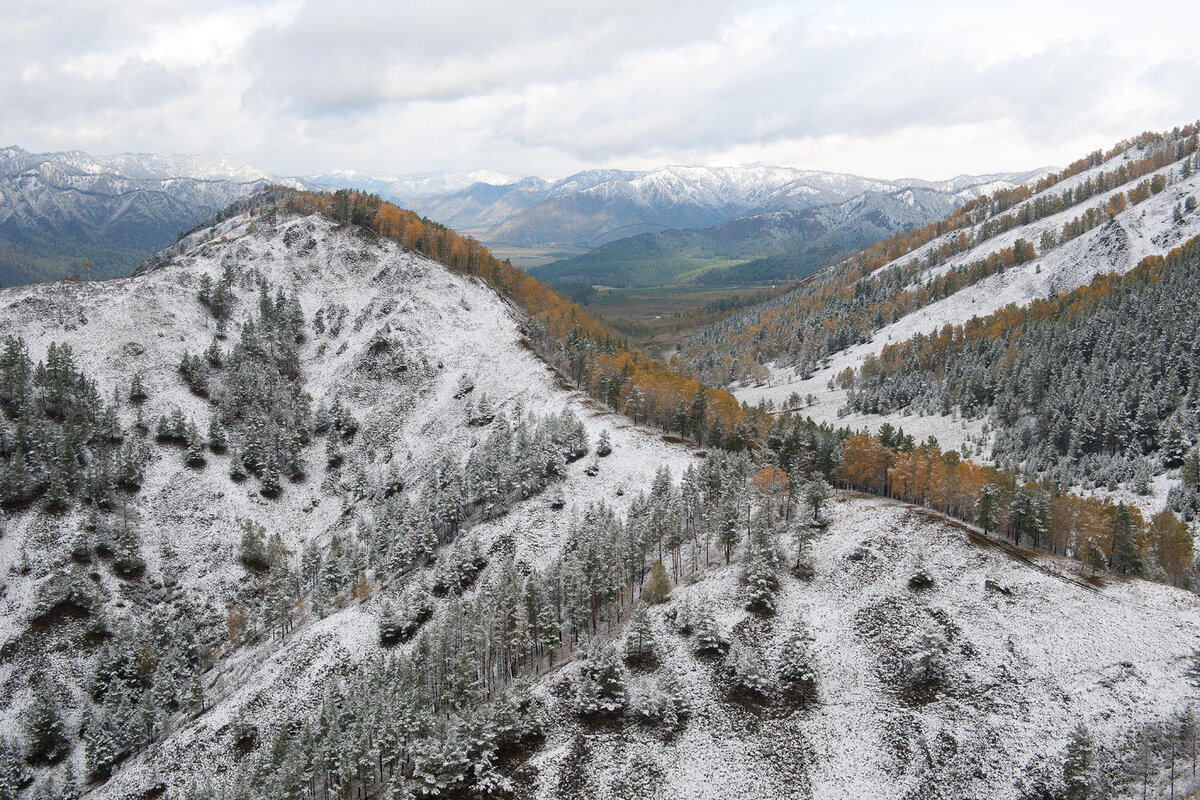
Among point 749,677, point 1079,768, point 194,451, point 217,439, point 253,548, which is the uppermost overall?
point 1079,768

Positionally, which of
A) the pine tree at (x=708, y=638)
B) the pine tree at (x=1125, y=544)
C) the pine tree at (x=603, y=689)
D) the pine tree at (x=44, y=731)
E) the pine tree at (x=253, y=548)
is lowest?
the pine tree at (x=44, y=731)

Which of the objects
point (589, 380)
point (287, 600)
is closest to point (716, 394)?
point (589, 380)

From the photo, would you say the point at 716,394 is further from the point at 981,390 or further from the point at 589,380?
the point at 981,390

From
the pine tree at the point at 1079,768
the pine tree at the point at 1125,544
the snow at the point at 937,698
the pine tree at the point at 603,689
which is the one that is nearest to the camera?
the pine tree at the point at 1079,768

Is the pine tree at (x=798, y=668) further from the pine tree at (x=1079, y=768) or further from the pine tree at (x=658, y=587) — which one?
the pine tree at (x=1079, y=768)

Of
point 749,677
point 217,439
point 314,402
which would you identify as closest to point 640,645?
point 749,677

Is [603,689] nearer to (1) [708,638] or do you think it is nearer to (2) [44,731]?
(1) [708,638]

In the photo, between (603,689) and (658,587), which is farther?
(658,587)

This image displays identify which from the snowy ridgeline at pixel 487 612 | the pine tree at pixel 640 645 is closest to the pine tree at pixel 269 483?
the snowy ridgeline at pixel 487 612

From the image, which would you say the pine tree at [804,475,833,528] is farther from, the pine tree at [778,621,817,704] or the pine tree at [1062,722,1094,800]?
the pine tree at [1062,722,1094,800]
